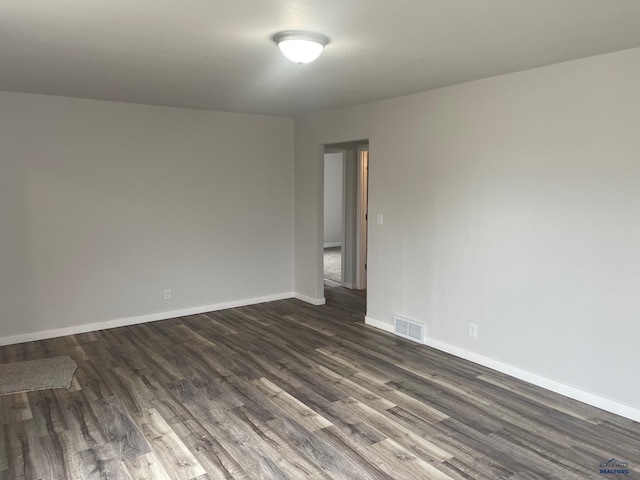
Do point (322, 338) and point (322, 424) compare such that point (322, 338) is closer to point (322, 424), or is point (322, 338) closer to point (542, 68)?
point (322, 424)

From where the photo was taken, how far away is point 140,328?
5.00 meters

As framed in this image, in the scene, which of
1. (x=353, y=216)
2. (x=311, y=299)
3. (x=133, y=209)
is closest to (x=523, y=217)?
(x=311, y=299)

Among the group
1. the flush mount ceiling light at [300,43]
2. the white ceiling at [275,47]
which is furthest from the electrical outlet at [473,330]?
the flush mount ceiling light at [300,43]

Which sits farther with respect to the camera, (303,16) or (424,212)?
(424,212)

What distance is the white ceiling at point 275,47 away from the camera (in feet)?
7.36

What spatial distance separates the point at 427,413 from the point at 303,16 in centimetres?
258

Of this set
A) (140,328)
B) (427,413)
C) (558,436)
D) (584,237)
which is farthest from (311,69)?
(140,328)

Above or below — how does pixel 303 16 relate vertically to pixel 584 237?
above

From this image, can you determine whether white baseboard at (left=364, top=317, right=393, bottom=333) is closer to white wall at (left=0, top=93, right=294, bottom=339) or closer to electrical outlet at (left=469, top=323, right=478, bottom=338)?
electrical outlet at (left=469, top=323, right=478, bottom=338)

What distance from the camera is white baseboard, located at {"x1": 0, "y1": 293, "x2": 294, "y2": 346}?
4543 millimetres

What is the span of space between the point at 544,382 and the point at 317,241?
10.4 ft

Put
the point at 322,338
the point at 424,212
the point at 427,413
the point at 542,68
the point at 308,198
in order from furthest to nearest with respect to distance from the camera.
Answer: the point at 308,198
the point at 322,338
the point at 424,212
the point at 542,68
the point at 427,413

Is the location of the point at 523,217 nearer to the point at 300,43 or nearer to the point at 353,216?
the point at 300,43

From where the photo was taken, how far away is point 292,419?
306cm
